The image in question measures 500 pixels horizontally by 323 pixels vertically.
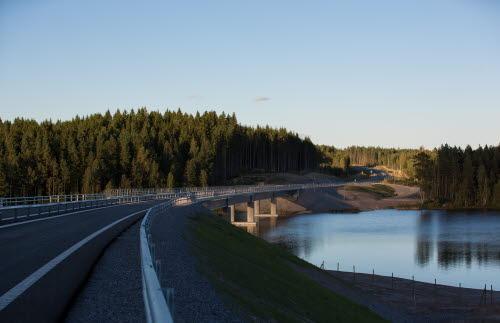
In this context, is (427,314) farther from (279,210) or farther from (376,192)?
(376,192)

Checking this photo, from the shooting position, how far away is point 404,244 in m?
82.7

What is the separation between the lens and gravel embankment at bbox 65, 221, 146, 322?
40.0ft

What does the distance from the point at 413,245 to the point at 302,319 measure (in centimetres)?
5850

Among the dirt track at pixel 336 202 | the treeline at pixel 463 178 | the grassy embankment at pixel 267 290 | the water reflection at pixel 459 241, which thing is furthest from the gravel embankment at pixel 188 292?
the treeline at pixel 463 178

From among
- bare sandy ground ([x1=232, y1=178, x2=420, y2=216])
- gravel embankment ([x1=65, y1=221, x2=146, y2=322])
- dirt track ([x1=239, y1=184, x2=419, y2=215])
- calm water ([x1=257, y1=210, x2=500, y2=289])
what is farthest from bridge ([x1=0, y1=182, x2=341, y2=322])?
dirt track ([x1=239, y1=184, x2=419, y2=215])

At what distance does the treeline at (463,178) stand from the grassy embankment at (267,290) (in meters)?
134

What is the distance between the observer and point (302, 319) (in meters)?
26.2

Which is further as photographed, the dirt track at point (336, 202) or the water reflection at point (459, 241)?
the dirt track at point (336, 202)

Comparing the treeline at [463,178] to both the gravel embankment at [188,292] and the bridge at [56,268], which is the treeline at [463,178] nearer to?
the bridge at [56,268]

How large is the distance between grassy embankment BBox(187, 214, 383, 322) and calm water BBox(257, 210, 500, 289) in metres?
21.8

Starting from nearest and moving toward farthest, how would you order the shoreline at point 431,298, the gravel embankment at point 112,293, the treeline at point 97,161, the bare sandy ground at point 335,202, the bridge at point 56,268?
the bridge at point 56,268, the gravel embankment at point 112,293, the shoreline at point 431,298, the treeline at point 97,161, the bare sandy ground at point 335,202

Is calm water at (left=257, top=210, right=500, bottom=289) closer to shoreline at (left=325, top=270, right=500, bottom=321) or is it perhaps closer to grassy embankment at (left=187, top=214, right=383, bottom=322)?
Answer: shoreline at (left=325, top=270, right=500, bottom=321)

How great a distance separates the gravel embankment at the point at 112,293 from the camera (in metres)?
12.2

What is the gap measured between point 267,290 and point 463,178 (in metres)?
156
